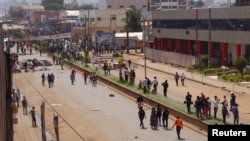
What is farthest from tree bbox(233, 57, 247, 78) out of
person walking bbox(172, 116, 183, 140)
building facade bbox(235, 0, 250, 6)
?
person walking bbox(172, 116, 183, 140)

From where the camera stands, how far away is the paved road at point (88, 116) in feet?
85.3

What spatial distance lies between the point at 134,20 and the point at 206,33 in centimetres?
4318

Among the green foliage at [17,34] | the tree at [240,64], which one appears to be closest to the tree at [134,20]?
the green foliage at [17,34]

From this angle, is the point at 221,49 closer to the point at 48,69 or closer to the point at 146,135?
the point at 48,69

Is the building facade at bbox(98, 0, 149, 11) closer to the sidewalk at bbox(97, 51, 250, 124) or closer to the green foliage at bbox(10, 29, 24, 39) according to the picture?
the green foliage at bbox(10, 29, 24, 39)

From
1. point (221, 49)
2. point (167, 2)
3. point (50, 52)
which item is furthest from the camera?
point (167, 2)

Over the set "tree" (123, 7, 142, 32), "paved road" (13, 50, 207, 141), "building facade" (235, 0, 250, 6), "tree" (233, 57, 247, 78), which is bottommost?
"paved road" (13, 50, 207, 141)

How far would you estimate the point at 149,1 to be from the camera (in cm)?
17450

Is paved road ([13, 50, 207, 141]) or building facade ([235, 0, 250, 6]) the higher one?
building facade ([235, 0, 250, 6])

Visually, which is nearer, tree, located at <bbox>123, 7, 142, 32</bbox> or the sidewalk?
the sidewalk

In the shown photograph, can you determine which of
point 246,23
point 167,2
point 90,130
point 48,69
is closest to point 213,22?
point 246,23

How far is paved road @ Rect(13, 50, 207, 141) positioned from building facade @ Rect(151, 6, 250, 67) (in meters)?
13.9

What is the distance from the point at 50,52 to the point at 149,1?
9426 cm

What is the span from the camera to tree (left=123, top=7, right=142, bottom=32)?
328ft
